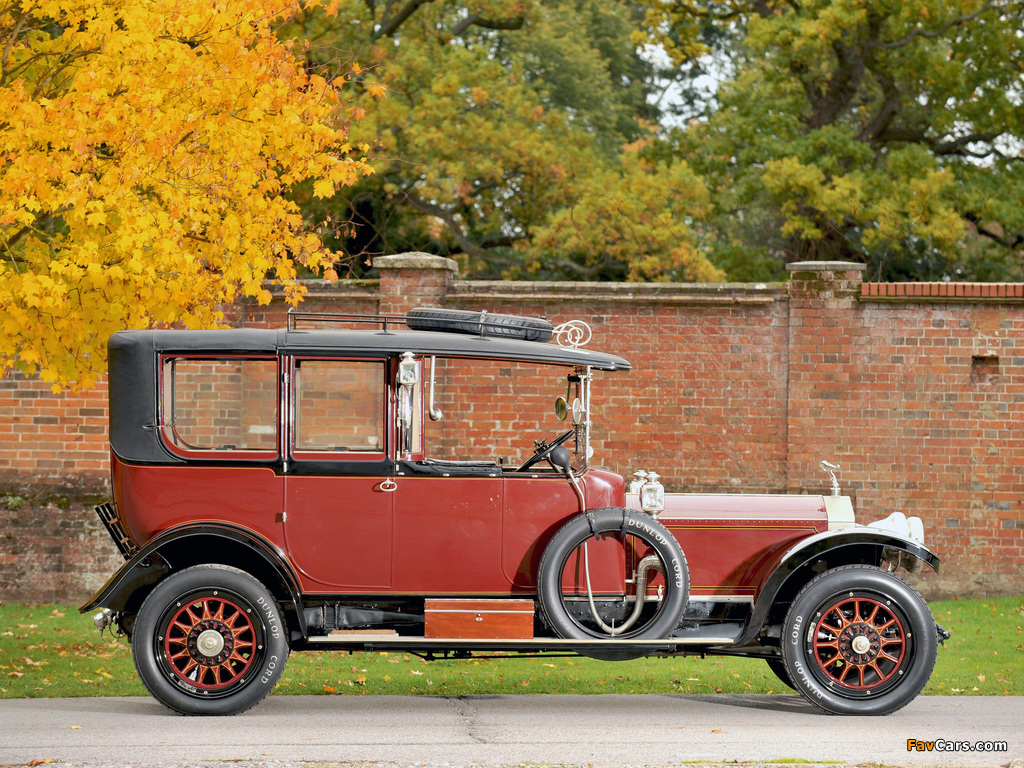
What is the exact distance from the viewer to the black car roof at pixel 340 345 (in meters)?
7.04

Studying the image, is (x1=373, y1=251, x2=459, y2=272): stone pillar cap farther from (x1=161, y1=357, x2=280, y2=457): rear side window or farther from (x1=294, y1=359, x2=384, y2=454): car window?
(x1=161, y1=357, x2=280, y2=457): rear side window

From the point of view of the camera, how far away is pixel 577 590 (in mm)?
7031

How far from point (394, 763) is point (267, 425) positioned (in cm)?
666

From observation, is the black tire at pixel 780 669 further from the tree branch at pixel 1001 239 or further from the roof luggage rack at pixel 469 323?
the tree branch at pixel 1001 239

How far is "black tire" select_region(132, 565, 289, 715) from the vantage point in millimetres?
6820

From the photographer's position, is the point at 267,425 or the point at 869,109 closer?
the point at 267,425

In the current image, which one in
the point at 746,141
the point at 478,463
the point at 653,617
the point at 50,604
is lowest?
the point at 50,604

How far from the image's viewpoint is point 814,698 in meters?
7.06

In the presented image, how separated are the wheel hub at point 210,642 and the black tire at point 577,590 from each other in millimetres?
1801

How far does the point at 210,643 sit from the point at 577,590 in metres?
2.11

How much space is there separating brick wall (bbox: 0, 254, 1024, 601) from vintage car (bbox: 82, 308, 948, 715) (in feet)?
15.8

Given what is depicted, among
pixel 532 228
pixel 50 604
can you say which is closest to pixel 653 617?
pixel 50 604

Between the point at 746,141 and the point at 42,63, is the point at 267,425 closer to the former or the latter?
the point at 42,63

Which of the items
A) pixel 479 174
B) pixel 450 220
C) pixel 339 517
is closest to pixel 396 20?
pixel 479 174
